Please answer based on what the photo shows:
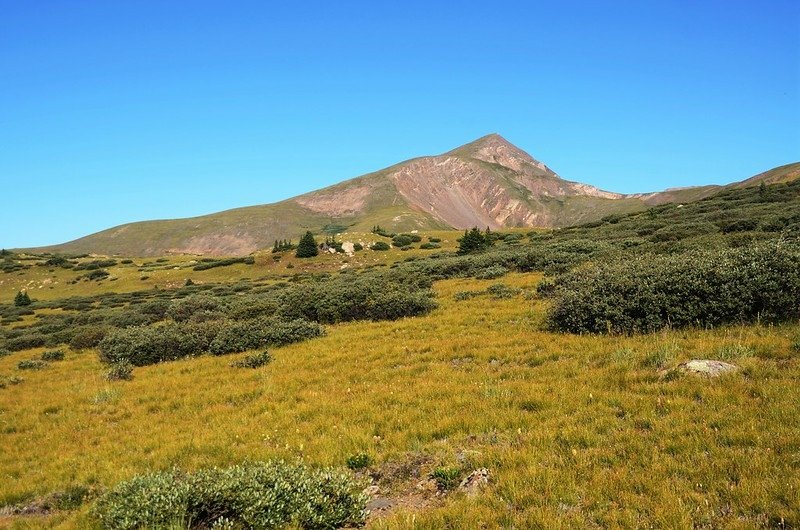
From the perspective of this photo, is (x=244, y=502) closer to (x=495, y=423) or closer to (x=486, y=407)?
(x=495, y=423)

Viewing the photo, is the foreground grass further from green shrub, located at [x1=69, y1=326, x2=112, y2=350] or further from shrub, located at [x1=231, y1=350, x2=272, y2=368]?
green shrub, located at [x1=69, y1=326, x2=112, y2=350]

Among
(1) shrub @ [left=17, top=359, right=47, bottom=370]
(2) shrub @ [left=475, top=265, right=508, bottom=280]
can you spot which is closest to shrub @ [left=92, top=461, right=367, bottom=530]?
(1) shrub @ [left=17, top=359, right=47, bottom=370]

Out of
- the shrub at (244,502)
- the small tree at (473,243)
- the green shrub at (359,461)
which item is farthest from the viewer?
the small tree at (473,243)

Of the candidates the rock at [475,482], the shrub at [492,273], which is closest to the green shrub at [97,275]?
the shrub at [492,273]

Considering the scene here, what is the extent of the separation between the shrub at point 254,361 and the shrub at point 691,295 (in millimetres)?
10213

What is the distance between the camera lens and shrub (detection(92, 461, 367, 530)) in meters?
5.98

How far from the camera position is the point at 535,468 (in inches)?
261

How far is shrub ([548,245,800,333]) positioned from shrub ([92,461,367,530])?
10.3 metres

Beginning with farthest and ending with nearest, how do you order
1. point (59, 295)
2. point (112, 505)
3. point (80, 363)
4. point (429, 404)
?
point (59, 295) < point (80, 363) < point (429, 404) < point (112, 505)

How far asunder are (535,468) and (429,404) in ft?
12.6

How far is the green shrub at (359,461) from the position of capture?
806 centimetres

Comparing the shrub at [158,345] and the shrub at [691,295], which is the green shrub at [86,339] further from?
the shrub at [691,295]

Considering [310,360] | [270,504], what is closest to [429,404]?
[270,504]

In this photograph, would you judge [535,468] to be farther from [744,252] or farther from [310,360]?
→ [744,252]
